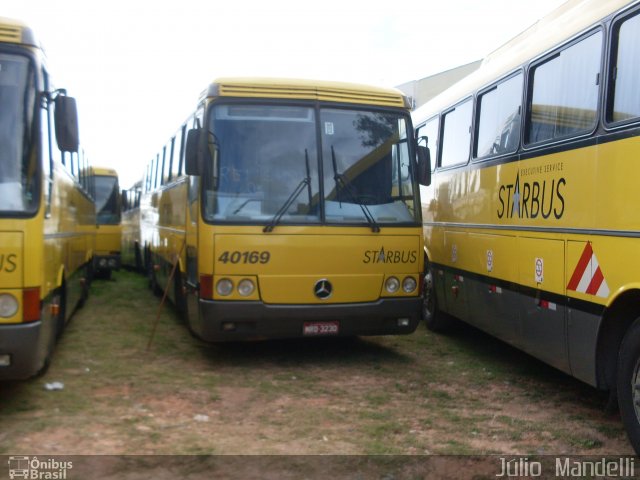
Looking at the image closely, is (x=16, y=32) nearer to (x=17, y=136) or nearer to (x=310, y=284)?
(x=17, y=136)

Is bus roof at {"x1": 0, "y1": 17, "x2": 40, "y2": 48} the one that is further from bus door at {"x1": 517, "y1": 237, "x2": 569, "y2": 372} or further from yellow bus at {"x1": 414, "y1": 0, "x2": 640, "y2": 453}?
bus door at {"x1": 517, "y1": 237, "x2": 569, "y2": 372}

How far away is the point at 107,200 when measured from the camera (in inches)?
826

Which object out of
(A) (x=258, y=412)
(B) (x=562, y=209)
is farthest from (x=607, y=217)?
(A) (x=258, y=412)

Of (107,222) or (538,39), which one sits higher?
(538,39)

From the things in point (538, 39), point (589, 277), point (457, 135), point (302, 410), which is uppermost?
point (538, 39)

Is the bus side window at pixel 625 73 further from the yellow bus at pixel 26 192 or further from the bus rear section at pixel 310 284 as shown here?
the yellow bus at pixel 26 192

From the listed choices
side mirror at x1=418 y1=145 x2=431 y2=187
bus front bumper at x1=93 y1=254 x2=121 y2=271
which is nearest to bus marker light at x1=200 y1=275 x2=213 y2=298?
side mirror at x1=418 y1=145 x2=431 y2=187

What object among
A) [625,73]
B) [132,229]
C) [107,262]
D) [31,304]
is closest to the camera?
[625,73]

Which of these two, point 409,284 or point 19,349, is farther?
point 409,284

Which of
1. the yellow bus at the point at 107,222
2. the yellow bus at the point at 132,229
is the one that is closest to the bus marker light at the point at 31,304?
the yellow bus at the point at 107,222

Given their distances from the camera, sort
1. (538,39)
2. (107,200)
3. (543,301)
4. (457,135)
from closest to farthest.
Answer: (543,301) < (538,39) < (457,135) < (107,200)

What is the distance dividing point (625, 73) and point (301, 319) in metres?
4.16

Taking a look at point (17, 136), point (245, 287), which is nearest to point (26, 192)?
point (17, 136)

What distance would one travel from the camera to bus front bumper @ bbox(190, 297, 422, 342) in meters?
7.93
